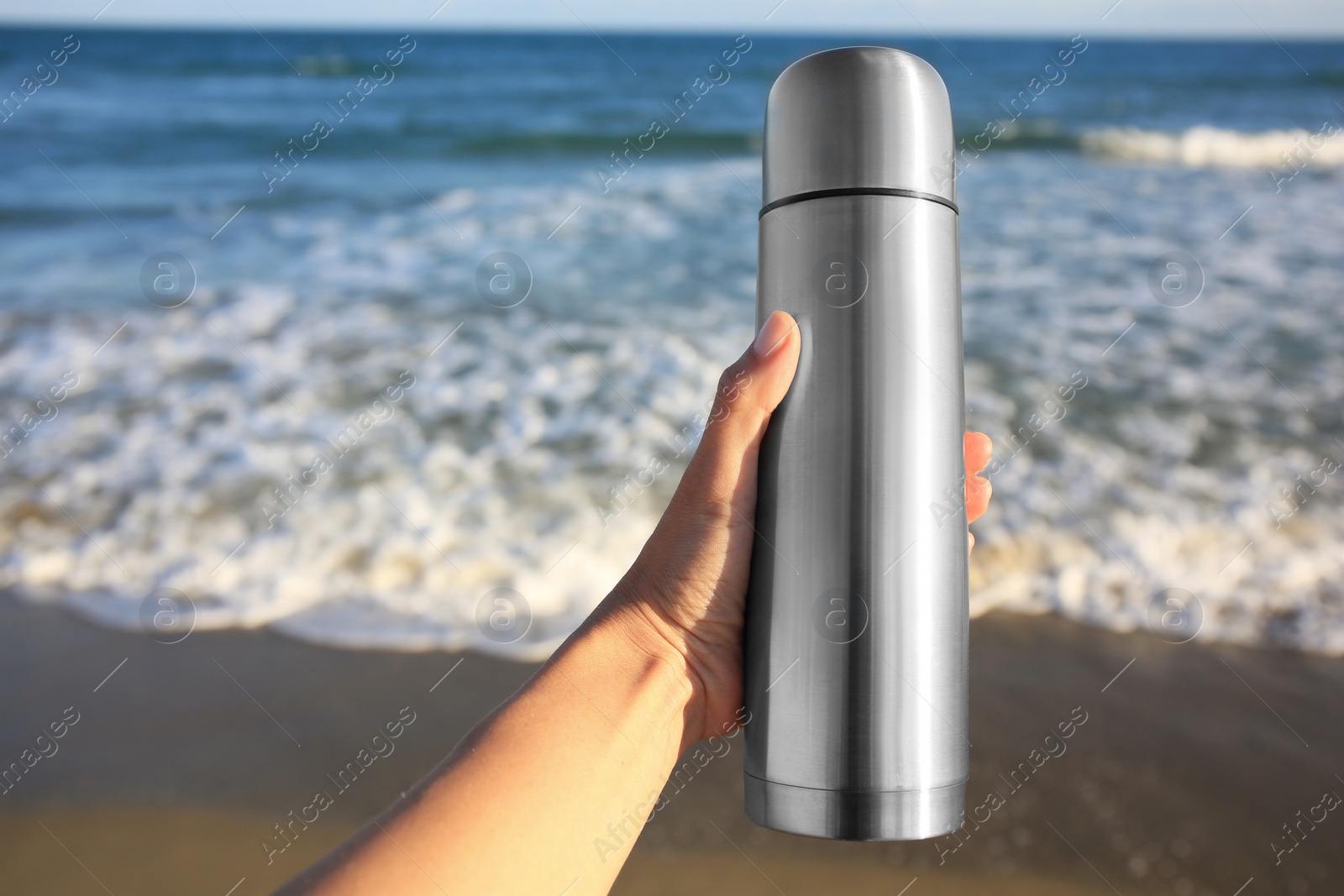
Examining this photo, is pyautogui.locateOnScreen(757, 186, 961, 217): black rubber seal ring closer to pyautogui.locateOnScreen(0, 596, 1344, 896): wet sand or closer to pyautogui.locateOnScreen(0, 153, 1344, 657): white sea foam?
pyautogui.locateOnScreen(0, 596, 1344, 896): wet sand

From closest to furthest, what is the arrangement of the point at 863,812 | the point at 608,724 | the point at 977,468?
the point at 863,812
the point at 608,724
the point at 977,468

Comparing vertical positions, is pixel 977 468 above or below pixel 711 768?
above

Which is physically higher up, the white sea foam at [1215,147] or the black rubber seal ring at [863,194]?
the black rubber seal ring at [863,194]

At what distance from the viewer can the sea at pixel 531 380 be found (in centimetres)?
228

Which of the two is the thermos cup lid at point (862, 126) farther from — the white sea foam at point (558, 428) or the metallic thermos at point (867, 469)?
the white sea foam at point (558, 428)

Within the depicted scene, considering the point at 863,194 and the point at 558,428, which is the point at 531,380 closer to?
the point at 558,428

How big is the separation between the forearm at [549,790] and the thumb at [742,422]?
7.1 inches

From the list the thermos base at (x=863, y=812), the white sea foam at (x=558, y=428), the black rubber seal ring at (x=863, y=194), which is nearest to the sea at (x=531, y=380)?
the white sea foam at (x=558, y=428)

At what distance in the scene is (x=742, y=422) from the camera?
86 cm

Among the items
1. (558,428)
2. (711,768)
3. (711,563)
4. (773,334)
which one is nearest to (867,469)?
(773,334)

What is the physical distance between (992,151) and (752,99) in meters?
3.78

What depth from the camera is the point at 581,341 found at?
12.4 feet

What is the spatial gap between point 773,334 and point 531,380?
2.71m

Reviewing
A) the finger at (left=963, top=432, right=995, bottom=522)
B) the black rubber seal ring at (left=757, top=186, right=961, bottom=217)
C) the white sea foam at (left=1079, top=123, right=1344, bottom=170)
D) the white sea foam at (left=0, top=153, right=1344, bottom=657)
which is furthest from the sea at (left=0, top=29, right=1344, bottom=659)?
the black rubber seal ring at (left=757, top=186, right=961, bottom=217)
